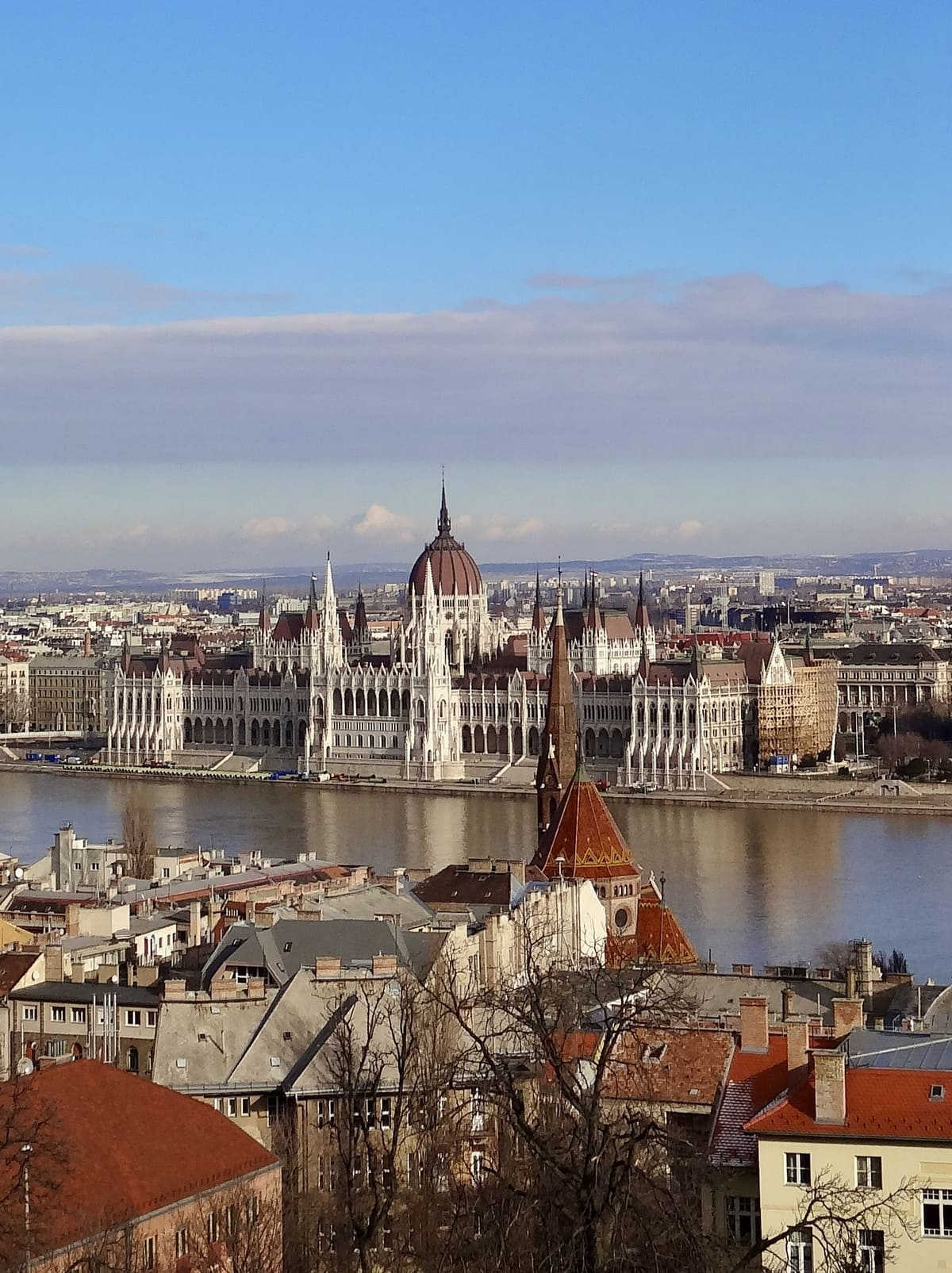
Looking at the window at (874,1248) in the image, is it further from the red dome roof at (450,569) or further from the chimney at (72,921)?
the red dome roof at (450,569)

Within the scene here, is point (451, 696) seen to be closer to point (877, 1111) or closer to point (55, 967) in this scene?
point (55, 967)

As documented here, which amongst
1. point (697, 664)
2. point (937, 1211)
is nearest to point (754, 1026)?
point (937, 1211)

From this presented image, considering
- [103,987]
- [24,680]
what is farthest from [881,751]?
[103,987]

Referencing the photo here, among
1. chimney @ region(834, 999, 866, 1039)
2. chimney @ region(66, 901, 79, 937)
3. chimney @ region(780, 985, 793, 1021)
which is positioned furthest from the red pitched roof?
chimney @ region(66, 901, 79, 937)

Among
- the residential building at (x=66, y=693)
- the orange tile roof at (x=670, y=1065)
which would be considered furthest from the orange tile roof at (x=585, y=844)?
the residential building at (x=66, y=693)

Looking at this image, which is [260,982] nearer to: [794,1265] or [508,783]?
[794,1265]

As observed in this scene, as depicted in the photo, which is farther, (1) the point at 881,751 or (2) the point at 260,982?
(1) the point at 881,751
